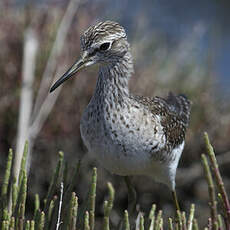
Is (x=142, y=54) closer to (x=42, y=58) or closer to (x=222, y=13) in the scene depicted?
(x=42, y=58)

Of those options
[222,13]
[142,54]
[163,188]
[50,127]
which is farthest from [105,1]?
[222,13]

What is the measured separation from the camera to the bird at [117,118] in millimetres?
3078

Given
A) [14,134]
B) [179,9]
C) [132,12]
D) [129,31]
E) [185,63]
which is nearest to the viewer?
[14,134]

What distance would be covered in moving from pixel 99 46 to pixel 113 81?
0.29 m

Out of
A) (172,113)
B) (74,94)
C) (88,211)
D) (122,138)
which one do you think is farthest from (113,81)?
(74,94)

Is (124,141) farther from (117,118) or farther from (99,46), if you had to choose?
(99,46)

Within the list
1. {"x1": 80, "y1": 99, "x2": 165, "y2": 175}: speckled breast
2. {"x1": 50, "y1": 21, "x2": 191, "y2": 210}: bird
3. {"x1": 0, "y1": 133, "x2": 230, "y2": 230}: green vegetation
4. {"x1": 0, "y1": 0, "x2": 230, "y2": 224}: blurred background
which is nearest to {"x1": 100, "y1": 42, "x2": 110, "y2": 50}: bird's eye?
{"x1": 50, "y1": 21, "x2": 191, "y2": 210}: bird

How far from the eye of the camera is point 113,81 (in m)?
3.29

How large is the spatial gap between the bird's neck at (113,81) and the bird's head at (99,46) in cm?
6

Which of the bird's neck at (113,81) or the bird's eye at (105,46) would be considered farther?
the bird's neck at (113,81)

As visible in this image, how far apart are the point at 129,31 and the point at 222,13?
3.67 m

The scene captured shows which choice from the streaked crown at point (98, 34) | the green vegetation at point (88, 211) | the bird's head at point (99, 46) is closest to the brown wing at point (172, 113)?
the bird's head at point (99, 46)

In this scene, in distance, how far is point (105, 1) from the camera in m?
6.19

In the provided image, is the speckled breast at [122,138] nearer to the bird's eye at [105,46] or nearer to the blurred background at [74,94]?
the bird's eye at [105,46]
